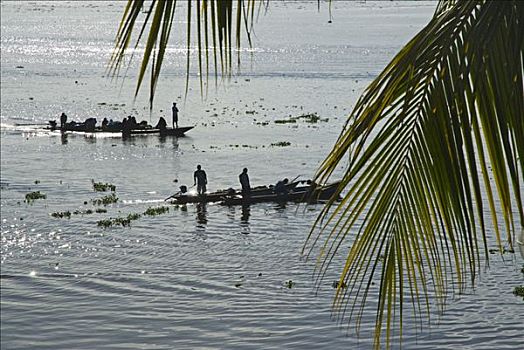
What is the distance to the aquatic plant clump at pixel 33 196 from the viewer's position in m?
35.5

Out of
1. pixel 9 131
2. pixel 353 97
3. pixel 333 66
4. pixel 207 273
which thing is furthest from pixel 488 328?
pixel 333 66

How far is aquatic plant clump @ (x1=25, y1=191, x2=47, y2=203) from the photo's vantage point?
35.5m

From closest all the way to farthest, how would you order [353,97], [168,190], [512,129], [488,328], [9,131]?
[512,129] → [488,328] → [168,190] → [9,131] → [353,97]

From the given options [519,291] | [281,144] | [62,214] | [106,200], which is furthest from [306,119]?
[519,291]

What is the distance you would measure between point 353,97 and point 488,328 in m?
57.8

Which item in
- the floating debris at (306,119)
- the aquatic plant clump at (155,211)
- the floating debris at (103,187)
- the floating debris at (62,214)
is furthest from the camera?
the floating debris at (306,119)

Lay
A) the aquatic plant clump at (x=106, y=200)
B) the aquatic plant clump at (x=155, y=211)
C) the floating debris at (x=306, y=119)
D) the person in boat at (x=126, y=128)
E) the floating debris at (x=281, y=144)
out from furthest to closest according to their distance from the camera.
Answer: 1. the floating debris at (x=306, y=119)
2. the person in boat at (x=126, y=128)
3. the floating debris at (x=281, y=144)
4. the aquatic plant clump at (x=106, y=200)
5. the aquatic plant clump at (x=155, y=211)

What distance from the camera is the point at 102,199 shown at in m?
35.8

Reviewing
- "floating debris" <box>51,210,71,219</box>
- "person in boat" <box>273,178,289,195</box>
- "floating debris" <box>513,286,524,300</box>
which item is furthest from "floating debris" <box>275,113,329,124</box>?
"floating debris" <box>513,286,524,300</box>

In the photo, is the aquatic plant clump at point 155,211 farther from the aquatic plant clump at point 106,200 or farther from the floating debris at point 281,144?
the floating debris at point 281,144

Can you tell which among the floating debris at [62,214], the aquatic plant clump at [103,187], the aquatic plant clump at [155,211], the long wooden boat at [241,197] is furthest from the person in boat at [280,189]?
the floating debris at [62,214]

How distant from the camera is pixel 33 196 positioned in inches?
1416

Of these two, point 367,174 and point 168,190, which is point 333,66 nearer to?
point 168,190

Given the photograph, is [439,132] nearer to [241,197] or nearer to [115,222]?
[115,222]
